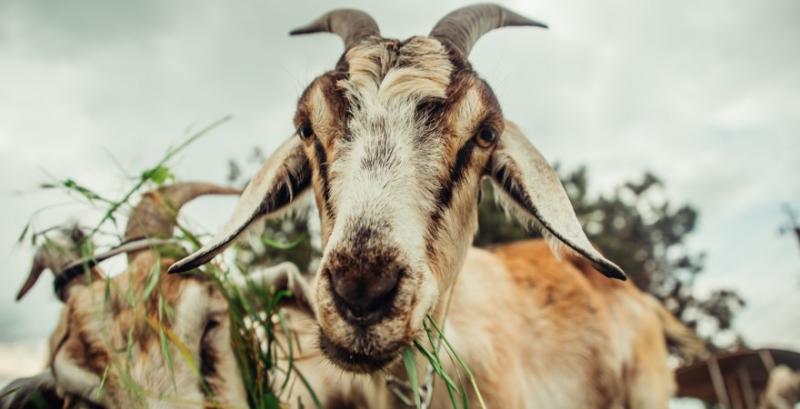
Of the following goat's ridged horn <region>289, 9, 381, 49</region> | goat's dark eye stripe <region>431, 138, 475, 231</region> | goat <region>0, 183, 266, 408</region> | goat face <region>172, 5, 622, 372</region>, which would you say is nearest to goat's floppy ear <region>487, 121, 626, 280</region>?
goat face <region>172, 5, 622, 372</region>

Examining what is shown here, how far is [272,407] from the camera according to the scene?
267 cm

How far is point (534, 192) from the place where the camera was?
2244 millimetres

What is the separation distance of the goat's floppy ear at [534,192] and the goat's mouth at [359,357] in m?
0.83

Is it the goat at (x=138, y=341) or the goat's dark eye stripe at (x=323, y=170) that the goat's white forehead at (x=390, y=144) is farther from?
the goat at (x=138, y=341)

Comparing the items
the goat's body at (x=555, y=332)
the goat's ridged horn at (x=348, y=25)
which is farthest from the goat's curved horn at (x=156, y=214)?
the goat's body at (x=555, y=332)

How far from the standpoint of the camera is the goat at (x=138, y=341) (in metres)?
2.38

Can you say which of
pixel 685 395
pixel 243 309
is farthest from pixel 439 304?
pixel 685 395

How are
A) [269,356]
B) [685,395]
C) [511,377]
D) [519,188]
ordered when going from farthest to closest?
[685,395]
[511,377]
[269,356]
[519,188]

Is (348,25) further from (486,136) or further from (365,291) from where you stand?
(365,291)

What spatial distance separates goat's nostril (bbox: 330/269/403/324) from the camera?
5.13ft

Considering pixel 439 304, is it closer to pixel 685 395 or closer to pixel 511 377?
pixel 511 377

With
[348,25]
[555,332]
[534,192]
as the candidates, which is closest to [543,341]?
[555,332]

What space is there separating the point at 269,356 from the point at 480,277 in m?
2.11

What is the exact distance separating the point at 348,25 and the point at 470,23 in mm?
708
